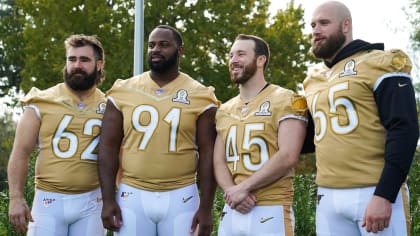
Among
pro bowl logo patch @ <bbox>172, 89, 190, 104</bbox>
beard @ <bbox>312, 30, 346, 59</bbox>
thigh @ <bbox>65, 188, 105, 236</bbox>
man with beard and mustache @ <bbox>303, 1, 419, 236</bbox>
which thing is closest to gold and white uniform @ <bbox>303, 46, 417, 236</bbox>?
man with beard and mustache @ <bbox>303, 1, 419, 236</bbox>

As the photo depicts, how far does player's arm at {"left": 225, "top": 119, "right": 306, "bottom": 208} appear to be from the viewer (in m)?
4.51

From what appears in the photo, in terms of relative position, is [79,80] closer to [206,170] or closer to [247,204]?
[206,170]

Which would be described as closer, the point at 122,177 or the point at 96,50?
the point at 122,177

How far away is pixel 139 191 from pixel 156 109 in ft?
1.93

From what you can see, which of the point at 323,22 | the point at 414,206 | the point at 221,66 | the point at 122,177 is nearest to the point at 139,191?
the point at 122,177

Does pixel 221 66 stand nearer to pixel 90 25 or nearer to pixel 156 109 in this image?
pixel 90 25

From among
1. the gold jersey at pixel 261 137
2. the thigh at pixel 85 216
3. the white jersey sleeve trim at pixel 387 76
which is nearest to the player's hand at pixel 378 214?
the white jersey sleeve trim at pixel 387 76

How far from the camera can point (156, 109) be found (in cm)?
478

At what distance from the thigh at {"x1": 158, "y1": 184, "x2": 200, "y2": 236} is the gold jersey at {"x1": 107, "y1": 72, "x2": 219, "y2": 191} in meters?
0.07

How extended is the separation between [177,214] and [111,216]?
454 millimetres

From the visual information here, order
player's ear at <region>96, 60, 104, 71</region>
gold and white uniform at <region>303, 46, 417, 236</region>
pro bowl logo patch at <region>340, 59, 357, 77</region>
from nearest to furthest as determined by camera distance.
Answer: gold and white uniform at <region>303, 46, 417, 236</region>
pro bowl logo patch at <region>340, 59, 357, 77</region>
player's ear at <region>96, 60, 104, 71</region>

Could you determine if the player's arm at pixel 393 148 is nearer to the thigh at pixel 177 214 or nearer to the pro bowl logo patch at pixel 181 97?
the thigh at pixel 177 214

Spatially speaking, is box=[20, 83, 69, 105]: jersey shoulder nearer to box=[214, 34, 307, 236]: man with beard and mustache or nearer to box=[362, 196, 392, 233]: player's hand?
box=[214, 34, 307, 236]: man with beard and mustache

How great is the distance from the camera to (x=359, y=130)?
13.5 ft
